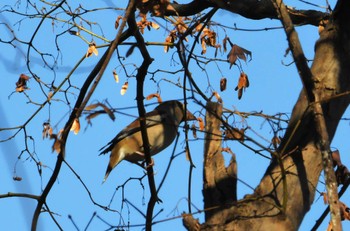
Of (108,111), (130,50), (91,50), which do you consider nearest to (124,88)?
(91,50)

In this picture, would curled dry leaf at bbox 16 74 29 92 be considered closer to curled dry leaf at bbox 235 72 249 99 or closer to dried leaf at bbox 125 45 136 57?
curled dry leaf at bbox 235 72 249 99

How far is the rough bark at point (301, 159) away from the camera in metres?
2.88

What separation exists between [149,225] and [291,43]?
108 centimetres

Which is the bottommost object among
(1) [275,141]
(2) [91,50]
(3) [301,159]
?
(3) [301,159]

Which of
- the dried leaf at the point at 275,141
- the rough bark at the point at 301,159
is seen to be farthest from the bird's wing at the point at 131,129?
the rough bark at the point at 301,159

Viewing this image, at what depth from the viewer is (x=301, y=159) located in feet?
9.87

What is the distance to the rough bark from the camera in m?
2.88

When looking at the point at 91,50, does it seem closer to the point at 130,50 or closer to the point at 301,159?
the point at 130,50

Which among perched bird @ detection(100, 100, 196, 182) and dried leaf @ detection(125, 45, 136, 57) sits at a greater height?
perched bird @ detection(100, 100, 196, 182)

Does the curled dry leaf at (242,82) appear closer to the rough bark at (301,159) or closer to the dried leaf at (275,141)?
the dried leaf at (275,141)

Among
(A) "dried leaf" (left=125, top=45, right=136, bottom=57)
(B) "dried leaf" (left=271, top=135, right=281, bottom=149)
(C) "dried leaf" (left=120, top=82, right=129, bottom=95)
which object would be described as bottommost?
(B) "dried leaf" (left=271, top=135, right=281, bottom=149)

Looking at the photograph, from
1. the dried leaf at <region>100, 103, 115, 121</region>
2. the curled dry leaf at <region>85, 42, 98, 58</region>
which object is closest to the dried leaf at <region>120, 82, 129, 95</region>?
the curled dry leaf at <region>85, 42, 98, 58</region>

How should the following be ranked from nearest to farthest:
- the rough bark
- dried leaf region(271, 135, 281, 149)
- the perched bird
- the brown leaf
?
the rough bark, dried leaf region(271, 135, 281, 149), the brown leaf, the perched bird

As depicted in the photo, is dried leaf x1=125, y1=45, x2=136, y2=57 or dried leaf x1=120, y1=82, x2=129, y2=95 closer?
dried leaf x1=125, y1=45, x2=136, y2=57
